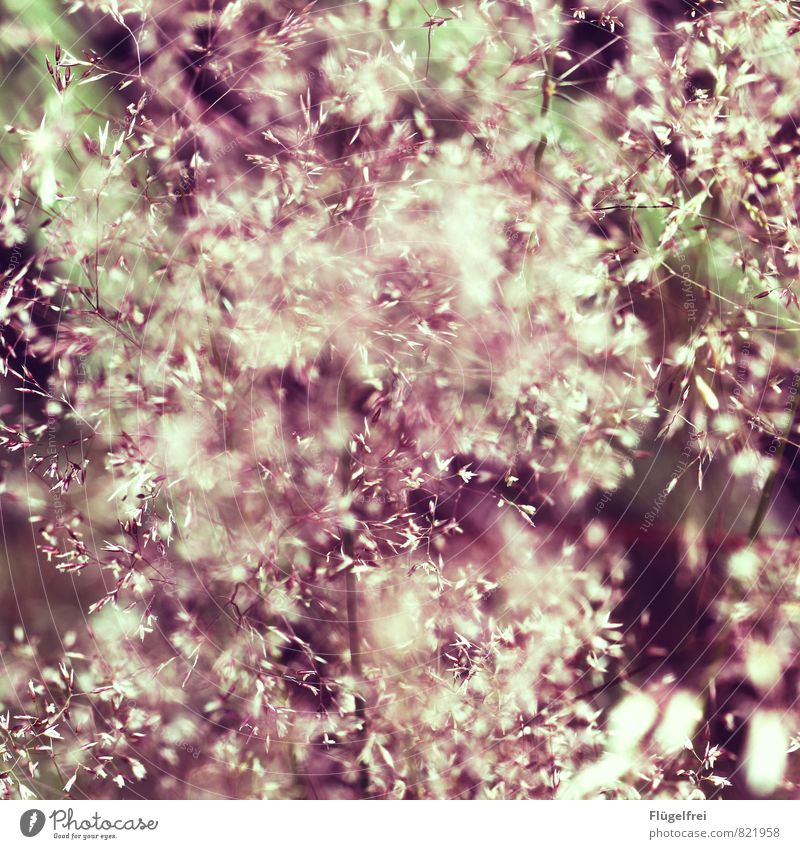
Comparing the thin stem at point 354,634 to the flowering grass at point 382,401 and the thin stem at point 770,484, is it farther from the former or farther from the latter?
the thin stem at point 770,484

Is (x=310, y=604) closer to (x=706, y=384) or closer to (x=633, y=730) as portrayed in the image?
(x=633, y=730)

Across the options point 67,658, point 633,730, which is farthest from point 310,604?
point 633,730
